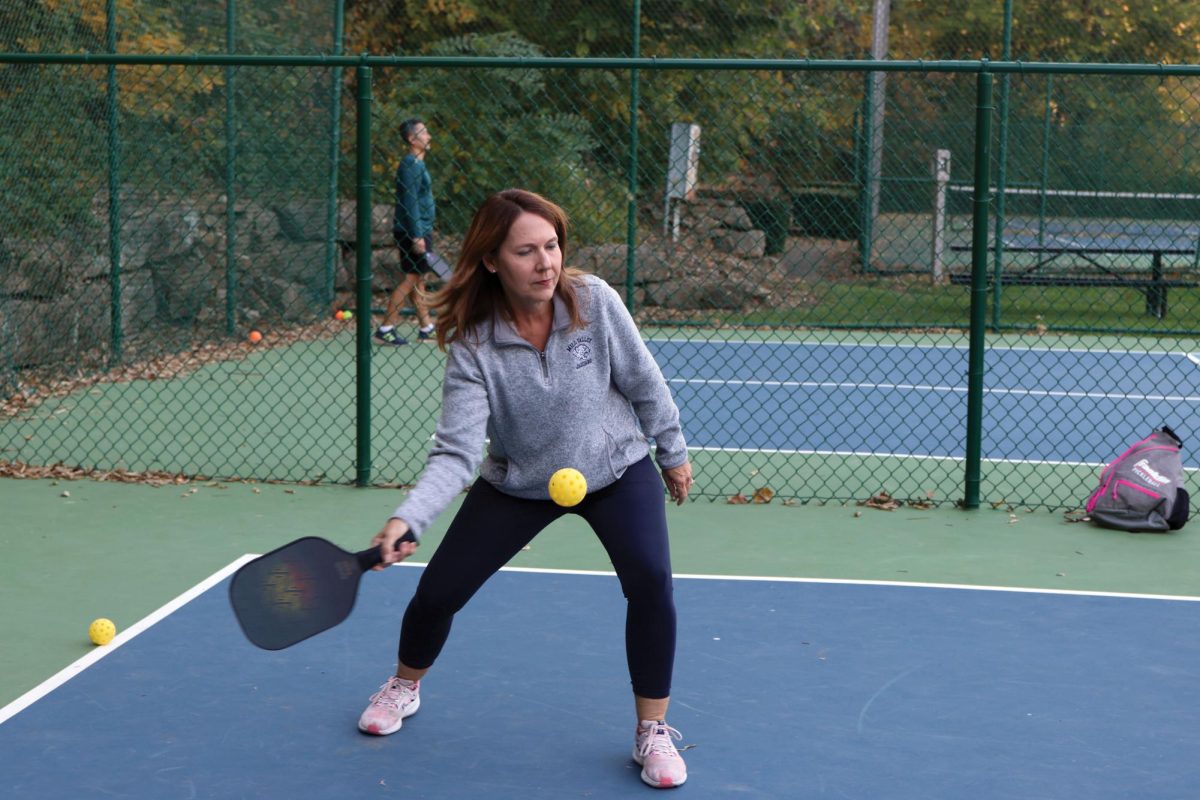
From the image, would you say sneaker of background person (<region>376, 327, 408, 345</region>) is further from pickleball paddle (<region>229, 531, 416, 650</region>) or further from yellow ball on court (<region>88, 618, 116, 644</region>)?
pickleball paddle (<region>229, 531, 416, 650</region>)

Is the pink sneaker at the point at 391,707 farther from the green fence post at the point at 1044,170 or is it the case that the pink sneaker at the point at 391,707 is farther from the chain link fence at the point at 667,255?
the green fence post at the point at 1044,170

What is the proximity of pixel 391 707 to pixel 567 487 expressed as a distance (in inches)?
34.8

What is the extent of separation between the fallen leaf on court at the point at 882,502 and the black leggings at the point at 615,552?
10.4 ft

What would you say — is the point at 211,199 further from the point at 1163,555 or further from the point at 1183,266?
the point at 1183,266

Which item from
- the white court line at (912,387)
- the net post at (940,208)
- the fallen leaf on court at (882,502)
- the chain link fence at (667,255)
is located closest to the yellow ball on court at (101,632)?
the chain link fence at (667,255)

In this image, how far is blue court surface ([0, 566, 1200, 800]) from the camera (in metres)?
3.77

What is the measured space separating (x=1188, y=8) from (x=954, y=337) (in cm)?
602

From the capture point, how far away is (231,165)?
445 inches

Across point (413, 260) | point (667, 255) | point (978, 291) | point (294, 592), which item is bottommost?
point (294, 592)

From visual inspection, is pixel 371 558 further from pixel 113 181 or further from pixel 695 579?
pixel 113 181

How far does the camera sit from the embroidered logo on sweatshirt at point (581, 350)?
3791 mm

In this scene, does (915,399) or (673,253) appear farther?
(673,253)

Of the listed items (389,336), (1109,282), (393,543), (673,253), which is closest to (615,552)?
(393,543)

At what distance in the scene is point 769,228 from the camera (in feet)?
52.5
